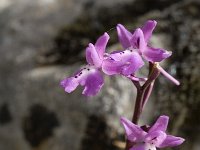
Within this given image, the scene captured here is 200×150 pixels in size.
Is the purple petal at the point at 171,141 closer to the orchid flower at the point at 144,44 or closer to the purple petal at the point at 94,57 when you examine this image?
the orchid flower at the point at 144,44

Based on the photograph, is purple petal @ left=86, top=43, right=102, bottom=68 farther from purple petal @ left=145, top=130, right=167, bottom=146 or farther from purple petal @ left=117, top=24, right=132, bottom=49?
purple petal @ left=145, top=130, right=167, bottom=146

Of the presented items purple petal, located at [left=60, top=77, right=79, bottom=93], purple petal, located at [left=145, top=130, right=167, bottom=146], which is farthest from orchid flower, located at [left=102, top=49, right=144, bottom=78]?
purple petal, located at [left=145, top=130, right=167, bottom=146]

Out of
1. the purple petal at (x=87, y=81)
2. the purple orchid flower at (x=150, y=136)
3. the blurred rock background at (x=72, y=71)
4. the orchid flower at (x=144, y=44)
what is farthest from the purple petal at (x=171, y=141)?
the blurred rock background at (x=72, y=71)

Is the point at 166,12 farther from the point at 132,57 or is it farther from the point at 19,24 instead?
the point at 132,57

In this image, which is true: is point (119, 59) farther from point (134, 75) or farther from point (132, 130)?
point (132, 130)

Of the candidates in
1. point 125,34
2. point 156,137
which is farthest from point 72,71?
point 156,137

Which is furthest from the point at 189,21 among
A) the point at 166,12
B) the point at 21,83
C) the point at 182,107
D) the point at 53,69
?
the point at 21,83
